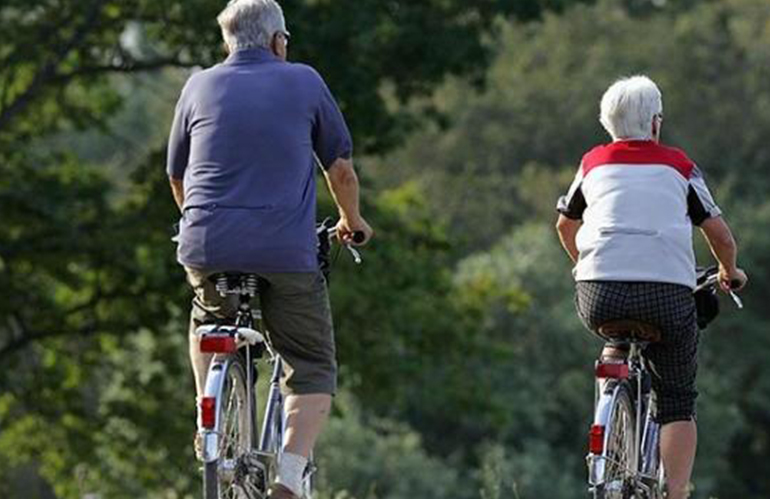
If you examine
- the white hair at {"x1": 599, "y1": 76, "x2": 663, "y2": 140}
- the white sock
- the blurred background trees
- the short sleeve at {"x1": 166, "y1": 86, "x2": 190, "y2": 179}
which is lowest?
the white sock

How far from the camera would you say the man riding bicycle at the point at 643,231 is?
7.80 meters

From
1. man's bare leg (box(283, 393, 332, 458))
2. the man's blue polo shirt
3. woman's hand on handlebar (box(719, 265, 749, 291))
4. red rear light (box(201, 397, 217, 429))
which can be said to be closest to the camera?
red rear light (box(201, 397, 217, 429))

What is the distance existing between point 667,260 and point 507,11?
13.9 meters

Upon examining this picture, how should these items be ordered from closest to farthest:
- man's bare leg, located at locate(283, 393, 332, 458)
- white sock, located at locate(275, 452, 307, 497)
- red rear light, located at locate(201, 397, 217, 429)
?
red rear light, located at locate(201, 397, 217, 429) < white sock, located at locate(275, 452, 307, 497) < man's bare leg, located at locate(283, 393, 332, 458)

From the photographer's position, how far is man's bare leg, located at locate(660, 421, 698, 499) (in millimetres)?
8195

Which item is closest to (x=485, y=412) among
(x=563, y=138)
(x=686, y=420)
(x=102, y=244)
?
(x=102, y=244)

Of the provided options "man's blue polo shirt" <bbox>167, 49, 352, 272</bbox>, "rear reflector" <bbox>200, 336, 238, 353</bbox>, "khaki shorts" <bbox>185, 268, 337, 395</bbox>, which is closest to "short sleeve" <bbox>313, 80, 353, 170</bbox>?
"man's blue polo shirt" <bbox>167, 49, 352, 272</bbox>

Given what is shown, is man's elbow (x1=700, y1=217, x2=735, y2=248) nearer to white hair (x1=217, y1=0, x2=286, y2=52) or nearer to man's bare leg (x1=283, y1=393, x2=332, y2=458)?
man's bare leg (x1=283, y1=393, x2=332, y2=458)

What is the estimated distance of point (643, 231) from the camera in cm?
782

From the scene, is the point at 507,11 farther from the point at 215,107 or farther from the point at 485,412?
the point at 215,107

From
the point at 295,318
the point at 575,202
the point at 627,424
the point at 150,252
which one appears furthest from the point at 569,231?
the point at 150,252

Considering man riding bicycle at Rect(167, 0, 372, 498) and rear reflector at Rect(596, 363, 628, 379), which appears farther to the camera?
rear reflector at Rect(596, 363, 628, 379)

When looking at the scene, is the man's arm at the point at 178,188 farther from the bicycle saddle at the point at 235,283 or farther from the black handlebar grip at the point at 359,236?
the black handlebar grip at the point at 359,236

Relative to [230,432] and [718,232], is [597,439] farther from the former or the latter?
[230,432]
